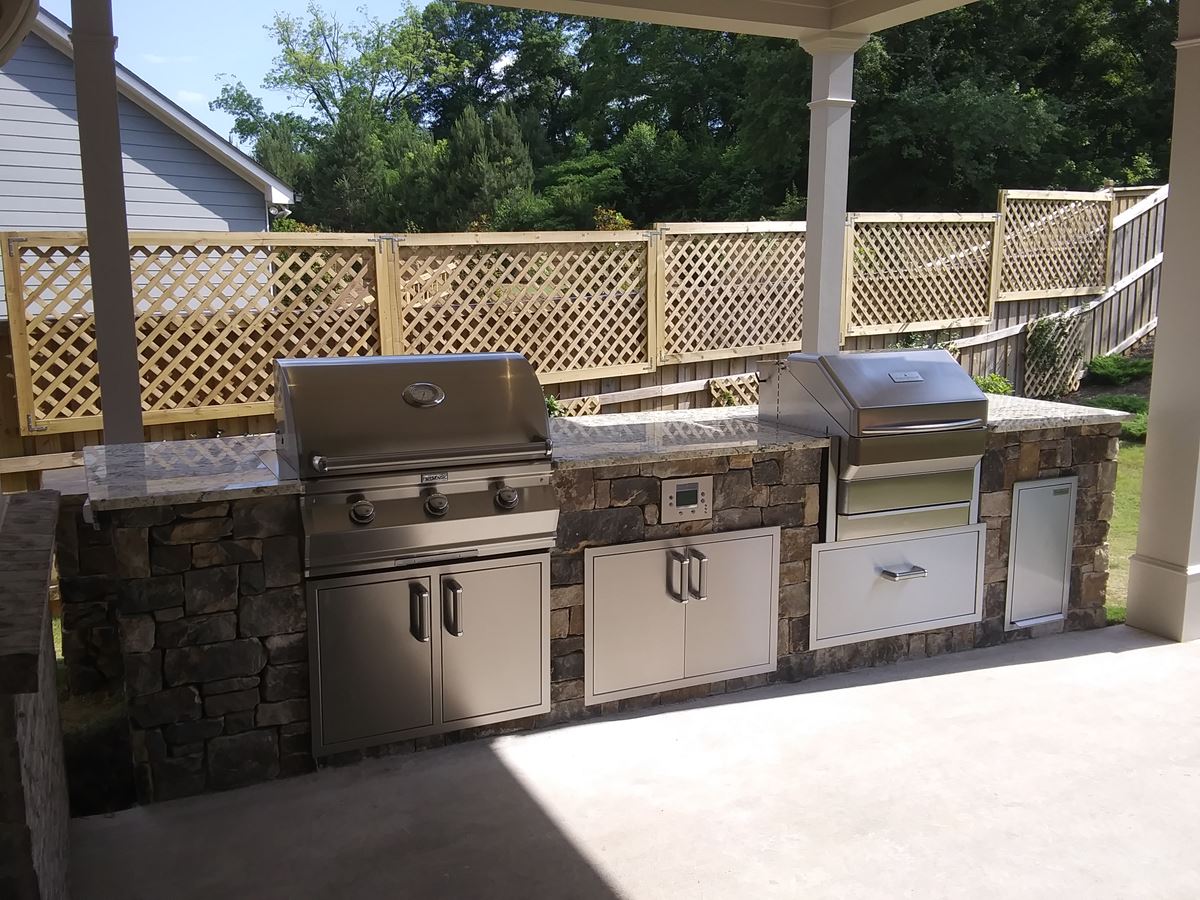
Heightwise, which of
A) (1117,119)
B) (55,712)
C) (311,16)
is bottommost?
(55,712)

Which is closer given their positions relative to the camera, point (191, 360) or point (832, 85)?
point (832, 85)

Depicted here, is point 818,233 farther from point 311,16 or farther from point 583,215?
point 311,16

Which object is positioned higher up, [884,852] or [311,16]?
[311,16]

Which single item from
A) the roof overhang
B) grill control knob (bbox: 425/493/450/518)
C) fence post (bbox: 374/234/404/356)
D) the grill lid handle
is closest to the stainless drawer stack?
the grill lid handle

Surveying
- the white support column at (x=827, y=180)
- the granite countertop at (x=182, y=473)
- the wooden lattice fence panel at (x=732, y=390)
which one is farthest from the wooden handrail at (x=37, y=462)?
the wooden lattice fence panel at (x=732, y=390)

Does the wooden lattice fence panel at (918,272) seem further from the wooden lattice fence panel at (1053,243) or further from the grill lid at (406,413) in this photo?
the grill lid at (406,413)

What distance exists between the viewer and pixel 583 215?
54.7 feet

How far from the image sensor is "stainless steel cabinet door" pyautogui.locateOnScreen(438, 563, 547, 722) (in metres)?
3.02

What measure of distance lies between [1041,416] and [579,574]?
193cm

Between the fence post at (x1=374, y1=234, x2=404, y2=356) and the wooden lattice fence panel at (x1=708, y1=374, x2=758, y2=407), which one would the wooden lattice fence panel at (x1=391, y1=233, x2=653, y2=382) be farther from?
the wooden lattice fence panel at (x1=708, y1=374, x2=758, y2=407)

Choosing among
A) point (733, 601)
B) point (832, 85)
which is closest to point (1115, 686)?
point (733, 601)

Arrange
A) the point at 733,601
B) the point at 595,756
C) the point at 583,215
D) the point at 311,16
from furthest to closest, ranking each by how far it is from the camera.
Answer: the point at 311,16
the point at 583,215
the point at 733,601
the point at 595,756

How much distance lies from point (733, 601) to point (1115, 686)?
1.43 meters

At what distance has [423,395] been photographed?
2887 mm
